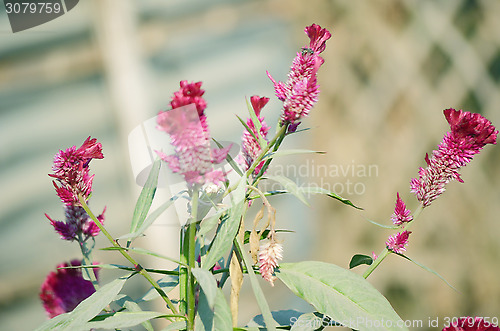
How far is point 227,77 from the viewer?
1026 mm

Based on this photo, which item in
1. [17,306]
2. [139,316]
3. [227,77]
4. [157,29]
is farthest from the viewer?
[227,77]

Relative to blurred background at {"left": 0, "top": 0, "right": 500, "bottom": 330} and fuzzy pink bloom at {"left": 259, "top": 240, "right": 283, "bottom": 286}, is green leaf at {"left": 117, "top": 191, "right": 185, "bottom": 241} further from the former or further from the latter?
blurred background at {"left": 0, "top": 0, "right": 500, "bottom": 330}

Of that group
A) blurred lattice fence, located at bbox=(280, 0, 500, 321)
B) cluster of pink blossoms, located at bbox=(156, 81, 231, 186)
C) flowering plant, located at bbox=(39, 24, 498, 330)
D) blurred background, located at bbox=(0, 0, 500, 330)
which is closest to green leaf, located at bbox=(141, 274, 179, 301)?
flowering plant, located at bbox=(39, 24, 498, 330)

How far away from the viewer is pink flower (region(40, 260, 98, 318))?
1.21 feet

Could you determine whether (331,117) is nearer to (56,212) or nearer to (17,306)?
(56,212)

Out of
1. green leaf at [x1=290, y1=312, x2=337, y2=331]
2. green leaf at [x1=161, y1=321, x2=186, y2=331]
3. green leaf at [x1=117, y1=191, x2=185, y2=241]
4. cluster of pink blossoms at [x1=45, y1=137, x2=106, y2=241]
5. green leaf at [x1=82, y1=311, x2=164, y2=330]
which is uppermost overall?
cluster of pink blossoms at [x1=45, y1=137, x2=106, y2=241]

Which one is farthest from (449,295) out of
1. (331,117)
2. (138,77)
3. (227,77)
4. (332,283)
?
(332,283)

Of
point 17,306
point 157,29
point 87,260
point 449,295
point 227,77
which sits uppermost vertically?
point 157,29

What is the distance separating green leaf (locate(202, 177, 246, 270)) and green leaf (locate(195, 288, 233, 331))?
0.07 feet

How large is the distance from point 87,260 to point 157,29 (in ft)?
2.11

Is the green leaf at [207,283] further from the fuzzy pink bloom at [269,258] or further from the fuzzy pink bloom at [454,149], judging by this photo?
the fuzzy pink bloom at [454,149]

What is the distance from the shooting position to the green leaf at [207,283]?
0.79 ft

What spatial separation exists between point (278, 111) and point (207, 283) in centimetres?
84

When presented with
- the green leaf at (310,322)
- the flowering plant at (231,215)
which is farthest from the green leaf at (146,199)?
the green leaf at (310,322)
